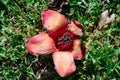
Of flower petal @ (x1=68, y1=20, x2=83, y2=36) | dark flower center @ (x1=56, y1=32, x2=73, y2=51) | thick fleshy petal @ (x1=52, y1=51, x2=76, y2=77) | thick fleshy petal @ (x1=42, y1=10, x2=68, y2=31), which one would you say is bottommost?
thick fleshy petal @ (x1=52, y1=51, x2=76, y2=77)

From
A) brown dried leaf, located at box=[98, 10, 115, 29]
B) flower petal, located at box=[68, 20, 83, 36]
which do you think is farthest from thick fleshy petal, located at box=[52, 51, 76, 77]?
brown dried leaf, located at box=[98, 10, 115, 29]

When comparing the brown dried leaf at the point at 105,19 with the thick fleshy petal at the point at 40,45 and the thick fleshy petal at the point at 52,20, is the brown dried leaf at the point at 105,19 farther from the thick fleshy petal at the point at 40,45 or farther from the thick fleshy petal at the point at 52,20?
the thick fleshy petal at the point at 40,45

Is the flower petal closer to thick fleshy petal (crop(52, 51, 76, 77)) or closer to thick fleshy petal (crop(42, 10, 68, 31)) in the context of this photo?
thick fleshy petal (crop(42, 10, 68, 31))

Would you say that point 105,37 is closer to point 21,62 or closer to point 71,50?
point 71,50

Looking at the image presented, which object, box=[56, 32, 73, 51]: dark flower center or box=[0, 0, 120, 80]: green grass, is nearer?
box=[56, 32, 73, 51]: dark flower center

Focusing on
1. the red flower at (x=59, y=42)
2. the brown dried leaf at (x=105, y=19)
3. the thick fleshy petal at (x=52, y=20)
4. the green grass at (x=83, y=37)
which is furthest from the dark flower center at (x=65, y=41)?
the brown dried leaf at (x=105, y=19)

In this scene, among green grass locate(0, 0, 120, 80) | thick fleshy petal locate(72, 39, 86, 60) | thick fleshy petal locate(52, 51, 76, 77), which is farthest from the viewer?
green grass locate(0, 0, 120, 80)

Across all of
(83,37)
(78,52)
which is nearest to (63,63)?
(78,52)

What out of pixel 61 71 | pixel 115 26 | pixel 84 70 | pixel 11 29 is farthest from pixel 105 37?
pixel 11 29
